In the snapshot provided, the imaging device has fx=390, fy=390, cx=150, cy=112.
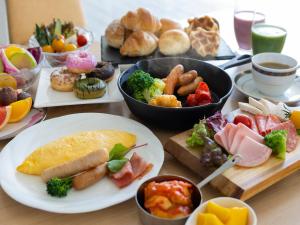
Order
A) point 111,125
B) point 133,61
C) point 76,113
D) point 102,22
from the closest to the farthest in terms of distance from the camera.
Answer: point 111,125
point 76,113
point 133,61
point 102,22

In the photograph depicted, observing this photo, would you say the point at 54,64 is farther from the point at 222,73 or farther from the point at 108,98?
the point at 222,73

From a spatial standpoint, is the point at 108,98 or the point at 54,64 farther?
the point at 54,64

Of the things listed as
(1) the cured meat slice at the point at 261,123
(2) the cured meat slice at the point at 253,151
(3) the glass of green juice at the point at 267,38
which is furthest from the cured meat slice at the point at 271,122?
(3) the glass of green juice at the point at 267,38

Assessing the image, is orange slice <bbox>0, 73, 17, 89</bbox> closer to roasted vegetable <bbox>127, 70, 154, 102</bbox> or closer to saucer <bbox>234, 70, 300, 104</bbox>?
roasted vegetable <bbox>127, 70, 154, 102</bbox>

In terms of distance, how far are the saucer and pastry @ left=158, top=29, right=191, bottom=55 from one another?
0.33m

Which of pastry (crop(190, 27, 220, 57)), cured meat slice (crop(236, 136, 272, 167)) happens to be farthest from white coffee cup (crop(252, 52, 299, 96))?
cured meat slice (crop(236, 136, 272, 167))

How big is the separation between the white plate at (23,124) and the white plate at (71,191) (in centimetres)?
6

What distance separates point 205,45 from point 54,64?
2.39 feet

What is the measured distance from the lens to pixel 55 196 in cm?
106

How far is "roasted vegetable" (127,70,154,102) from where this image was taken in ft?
4.67

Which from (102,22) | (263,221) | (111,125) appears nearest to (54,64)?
(111,125)

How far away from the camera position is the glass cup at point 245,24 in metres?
1.98

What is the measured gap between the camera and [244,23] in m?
1.97

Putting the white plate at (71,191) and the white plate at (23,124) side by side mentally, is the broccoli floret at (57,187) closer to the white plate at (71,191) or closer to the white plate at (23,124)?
the white plate at (71,191)
